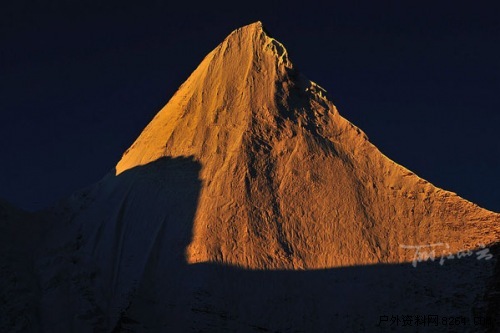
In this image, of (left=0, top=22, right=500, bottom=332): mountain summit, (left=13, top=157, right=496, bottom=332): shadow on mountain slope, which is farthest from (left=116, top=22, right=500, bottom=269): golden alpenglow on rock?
(left=13, top=157, right=496, bottom=332): shadow on mountain slope

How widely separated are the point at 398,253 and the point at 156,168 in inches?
738

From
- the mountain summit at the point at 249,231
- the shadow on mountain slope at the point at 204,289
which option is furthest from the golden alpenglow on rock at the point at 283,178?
the shadow on mountain slope at the point at 204,289

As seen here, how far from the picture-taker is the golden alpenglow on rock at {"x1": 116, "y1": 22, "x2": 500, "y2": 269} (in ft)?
215

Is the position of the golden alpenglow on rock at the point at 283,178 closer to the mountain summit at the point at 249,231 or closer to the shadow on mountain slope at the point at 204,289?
the mountain summit at the point at 249,231

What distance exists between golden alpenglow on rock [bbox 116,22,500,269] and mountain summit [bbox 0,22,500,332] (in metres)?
0.10

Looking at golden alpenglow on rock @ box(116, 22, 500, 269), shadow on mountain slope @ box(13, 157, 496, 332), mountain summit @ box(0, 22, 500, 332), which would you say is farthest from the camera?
golden alpenglow on rock @ box(116, 22, 500, 269)

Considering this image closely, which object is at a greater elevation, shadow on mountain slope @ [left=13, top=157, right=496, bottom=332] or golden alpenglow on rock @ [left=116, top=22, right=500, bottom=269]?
golden alpenglow on rock @ [left=116, top=22, right=500, bottom=269]

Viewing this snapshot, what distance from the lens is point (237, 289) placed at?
6212cm

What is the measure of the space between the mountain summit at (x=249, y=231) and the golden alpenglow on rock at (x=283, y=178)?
103 millimetres

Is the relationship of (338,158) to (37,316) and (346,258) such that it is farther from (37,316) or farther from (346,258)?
(37,316)

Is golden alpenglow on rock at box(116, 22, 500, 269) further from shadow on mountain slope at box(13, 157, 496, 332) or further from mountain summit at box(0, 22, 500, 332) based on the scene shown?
shadow on mountain slope at box(13, 157, 496, 332)

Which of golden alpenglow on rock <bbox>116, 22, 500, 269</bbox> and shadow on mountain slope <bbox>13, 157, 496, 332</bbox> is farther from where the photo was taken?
golden alpenglow on rock <bbox>116, 22, 500, 269</bbox>

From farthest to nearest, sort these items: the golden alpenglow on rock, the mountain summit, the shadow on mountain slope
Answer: the golden alpenglow on rock, the mountain summit, the shadow on mountain slope

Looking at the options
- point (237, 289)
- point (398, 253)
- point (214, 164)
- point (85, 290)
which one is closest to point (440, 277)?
point (398, 253)
